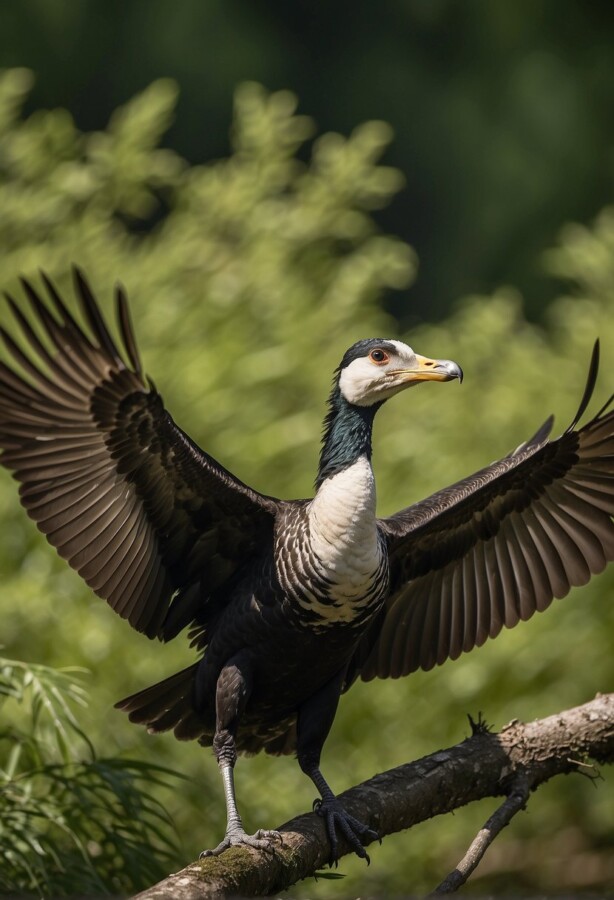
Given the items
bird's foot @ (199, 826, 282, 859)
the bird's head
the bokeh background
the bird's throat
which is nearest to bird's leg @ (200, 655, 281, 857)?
bird's foot @ (199, 826, 282, 859)

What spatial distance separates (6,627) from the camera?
6.55 meters

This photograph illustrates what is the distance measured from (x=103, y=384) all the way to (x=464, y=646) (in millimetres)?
1493

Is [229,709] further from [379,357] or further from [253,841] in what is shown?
[379,357]

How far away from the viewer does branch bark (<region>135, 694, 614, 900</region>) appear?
156 inches

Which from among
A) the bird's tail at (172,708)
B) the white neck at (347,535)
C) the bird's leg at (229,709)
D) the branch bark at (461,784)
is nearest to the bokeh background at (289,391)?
the bird's tail at (172,708)

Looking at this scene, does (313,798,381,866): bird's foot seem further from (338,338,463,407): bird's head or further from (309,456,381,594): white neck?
(338,338,463,407): bird's head

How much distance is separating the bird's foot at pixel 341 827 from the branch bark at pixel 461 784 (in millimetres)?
21

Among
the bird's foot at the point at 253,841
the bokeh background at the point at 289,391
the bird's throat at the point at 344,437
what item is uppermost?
the bokeh background at the point at 289,391

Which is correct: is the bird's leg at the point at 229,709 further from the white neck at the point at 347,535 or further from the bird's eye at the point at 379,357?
the bird's eye at the point at 379,357

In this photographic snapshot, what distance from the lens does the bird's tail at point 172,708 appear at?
15.1 feet

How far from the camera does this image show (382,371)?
452 centimetres

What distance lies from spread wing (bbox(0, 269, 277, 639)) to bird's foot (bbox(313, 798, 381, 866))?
28.2 inches

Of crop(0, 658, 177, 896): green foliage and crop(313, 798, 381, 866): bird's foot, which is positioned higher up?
crop(0, 658, 177, 896): green foliage

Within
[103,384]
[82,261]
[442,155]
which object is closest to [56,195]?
[82,261]
